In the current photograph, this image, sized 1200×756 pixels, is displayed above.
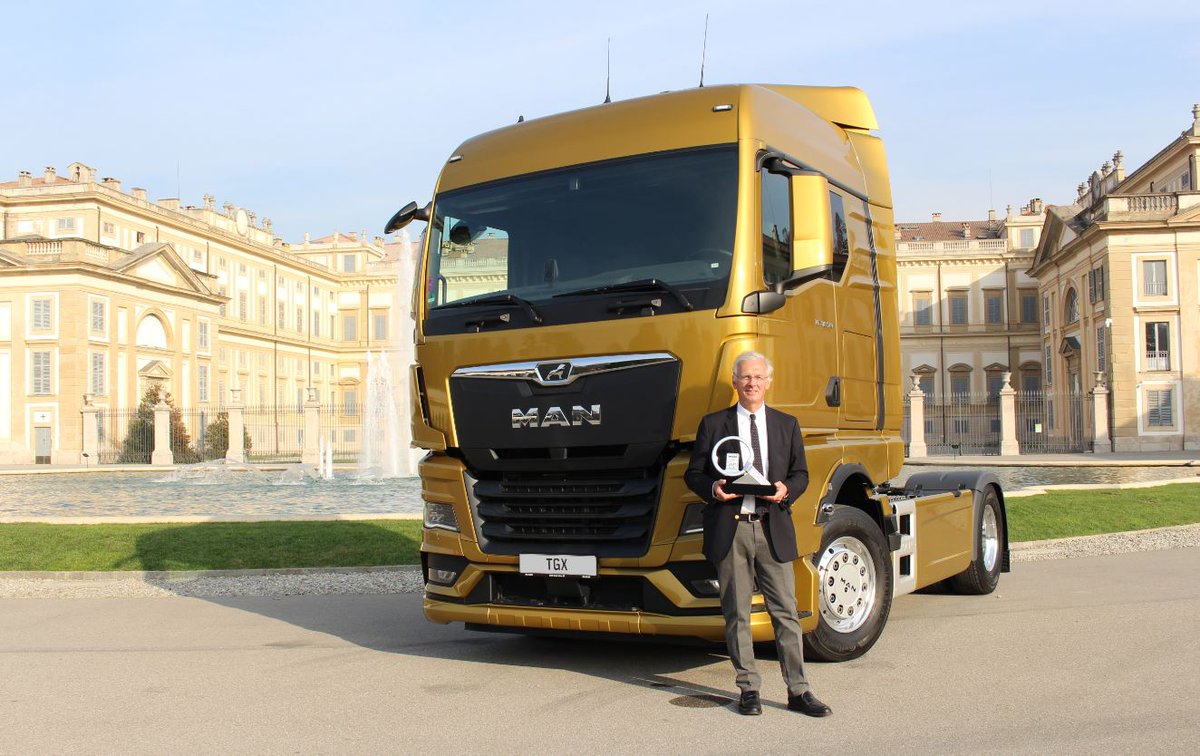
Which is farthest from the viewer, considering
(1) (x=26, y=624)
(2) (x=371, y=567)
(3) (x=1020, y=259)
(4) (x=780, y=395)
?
(3) (x=1020, y=259)

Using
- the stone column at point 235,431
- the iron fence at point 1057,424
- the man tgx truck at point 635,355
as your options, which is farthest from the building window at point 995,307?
the man tgx truck at point 635,355

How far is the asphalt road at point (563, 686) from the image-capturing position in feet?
16.9

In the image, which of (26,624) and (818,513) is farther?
(26,624)

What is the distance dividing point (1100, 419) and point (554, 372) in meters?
46.5

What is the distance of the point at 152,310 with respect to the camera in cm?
6041

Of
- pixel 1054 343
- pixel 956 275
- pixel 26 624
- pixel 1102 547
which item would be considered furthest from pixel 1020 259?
pixel 26 624

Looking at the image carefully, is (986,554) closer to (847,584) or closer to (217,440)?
(847,584)

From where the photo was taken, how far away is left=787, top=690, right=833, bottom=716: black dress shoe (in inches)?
214

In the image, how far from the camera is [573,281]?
6.45 meters

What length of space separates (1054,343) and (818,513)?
2590 inches

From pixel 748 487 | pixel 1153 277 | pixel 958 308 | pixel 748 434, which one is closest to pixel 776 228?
pixel 748 434

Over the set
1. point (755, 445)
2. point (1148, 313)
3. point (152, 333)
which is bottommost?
point (755, 445)

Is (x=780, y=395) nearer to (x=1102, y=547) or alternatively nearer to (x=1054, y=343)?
(x=1102, y=547)

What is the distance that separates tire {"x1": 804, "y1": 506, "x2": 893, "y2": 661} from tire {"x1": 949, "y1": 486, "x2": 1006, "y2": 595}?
2.47 m
